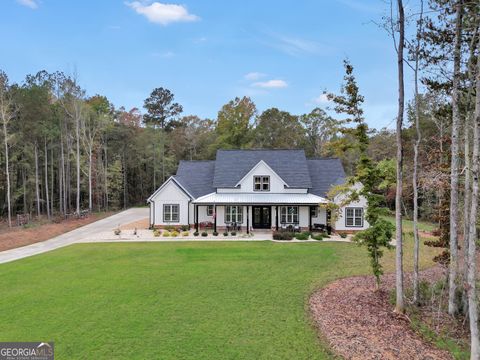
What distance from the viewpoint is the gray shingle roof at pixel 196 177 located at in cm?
2900

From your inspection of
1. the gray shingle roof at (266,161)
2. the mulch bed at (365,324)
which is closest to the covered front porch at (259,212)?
the gray shingle roof at (266,161)

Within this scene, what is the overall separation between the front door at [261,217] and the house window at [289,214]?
45.0 inches

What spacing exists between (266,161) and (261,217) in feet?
18.2

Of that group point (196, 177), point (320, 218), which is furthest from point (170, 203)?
point (320, 218)

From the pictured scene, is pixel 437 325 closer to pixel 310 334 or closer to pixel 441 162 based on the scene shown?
pixel 310 334

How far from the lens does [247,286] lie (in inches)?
489

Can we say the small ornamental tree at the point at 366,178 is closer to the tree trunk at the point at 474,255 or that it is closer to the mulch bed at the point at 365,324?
the mulch bed at the point at 365,324

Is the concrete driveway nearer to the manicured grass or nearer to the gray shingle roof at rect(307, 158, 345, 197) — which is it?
the manicured grass

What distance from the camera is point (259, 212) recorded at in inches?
1069

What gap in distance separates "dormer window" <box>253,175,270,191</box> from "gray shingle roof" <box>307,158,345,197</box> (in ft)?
13.4

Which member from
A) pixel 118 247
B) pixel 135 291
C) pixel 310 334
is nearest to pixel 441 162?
pixel 310 334

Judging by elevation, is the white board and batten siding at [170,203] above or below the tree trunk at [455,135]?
below

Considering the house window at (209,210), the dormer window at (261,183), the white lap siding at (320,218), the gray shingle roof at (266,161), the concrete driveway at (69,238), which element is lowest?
the concrete driveway at (69,238)

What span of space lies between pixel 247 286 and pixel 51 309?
6801mm
